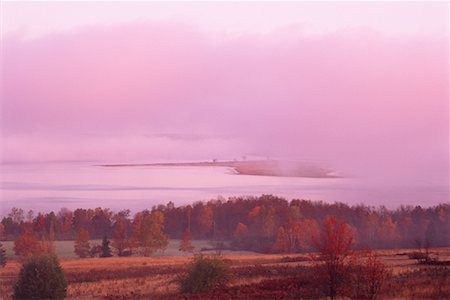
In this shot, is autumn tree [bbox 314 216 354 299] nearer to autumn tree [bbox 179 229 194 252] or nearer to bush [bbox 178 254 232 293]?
bush [bbox 178 254 232 293]

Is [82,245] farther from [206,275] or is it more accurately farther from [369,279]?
[369,279]

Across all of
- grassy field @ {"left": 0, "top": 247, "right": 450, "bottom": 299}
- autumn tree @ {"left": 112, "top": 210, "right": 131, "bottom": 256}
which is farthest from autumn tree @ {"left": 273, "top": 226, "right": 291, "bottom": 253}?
autumn tree @ {"left": 112, "top": 210, "right": 131, "bottom": 256}

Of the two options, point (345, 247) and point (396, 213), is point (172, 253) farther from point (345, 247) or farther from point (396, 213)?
point (345, 247)

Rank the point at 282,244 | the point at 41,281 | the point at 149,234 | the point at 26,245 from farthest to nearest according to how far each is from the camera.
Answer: the point at 149,234 < the point at 282,244 < the point at 26,245 < the point at 41,281

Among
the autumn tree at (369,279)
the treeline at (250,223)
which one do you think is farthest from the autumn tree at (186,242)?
the autumn tree at (369,279)

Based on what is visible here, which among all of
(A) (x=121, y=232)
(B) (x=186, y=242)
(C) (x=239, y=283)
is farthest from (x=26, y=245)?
(C) (x=239, y=283)

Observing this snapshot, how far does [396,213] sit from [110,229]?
43146 millimetres

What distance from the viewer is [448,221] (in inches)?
3253

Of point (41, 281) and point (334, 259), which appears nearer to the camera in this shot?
point (334, 259)

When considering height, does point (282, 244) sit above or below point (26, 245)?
below

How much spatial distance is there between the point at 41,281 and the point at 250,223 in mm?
56504

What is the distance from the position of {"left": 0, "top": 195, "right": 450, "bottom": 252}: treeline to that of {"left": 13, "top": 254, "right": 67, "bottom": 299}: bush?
5198 cm

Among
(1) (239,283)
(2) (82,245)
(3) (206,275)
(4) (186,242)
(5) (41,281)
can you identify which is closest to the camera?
(5) (41,281)

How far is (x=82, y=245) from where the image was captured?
79.8m
